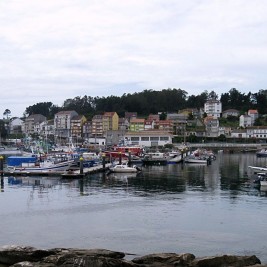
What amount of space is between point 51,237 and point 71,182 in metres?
18.7

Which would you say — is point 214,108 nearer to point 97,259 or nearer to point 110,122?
point 110,122

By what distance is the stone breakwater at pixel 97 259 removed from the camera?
1348 centimetres

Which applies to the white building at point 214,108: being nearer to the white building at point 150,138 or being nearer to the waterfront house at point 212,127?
the waterfront house at point 212,127

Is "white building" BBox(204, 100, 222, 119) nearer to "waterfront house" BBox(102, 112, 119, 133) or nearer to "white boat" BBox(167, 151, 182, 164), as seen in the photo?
"waterfront house" BBox(102, 112, 119, 133)

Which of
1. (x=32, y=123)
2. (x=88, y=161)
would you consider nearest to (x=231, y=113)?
(x=32, y=123)

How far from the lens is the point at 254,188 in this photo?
32.8 meters

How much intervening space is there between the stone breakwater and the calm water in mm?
1995

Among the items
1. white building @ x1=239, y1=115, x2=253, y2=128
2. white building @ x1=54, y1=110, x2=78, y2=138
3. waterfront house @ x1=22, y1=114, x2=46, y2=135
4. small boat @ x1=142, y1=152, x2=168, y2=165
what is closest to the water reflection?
small boat @ x1=142, y1=152, x2=168, y2=165

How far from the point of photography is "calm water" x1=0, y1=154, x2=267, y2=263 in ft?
58.3

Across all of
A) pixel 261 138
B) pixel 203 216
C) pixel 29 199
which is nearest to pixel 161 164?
pixel 29 199

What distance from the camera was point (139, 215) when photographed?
2303 cm

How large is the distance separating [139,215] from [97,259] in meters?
9.67

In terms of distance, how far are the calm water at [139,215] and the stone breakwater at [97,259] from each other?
78.6 inches

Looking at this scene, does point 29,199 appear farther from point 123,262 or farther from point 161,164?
point 161,164
